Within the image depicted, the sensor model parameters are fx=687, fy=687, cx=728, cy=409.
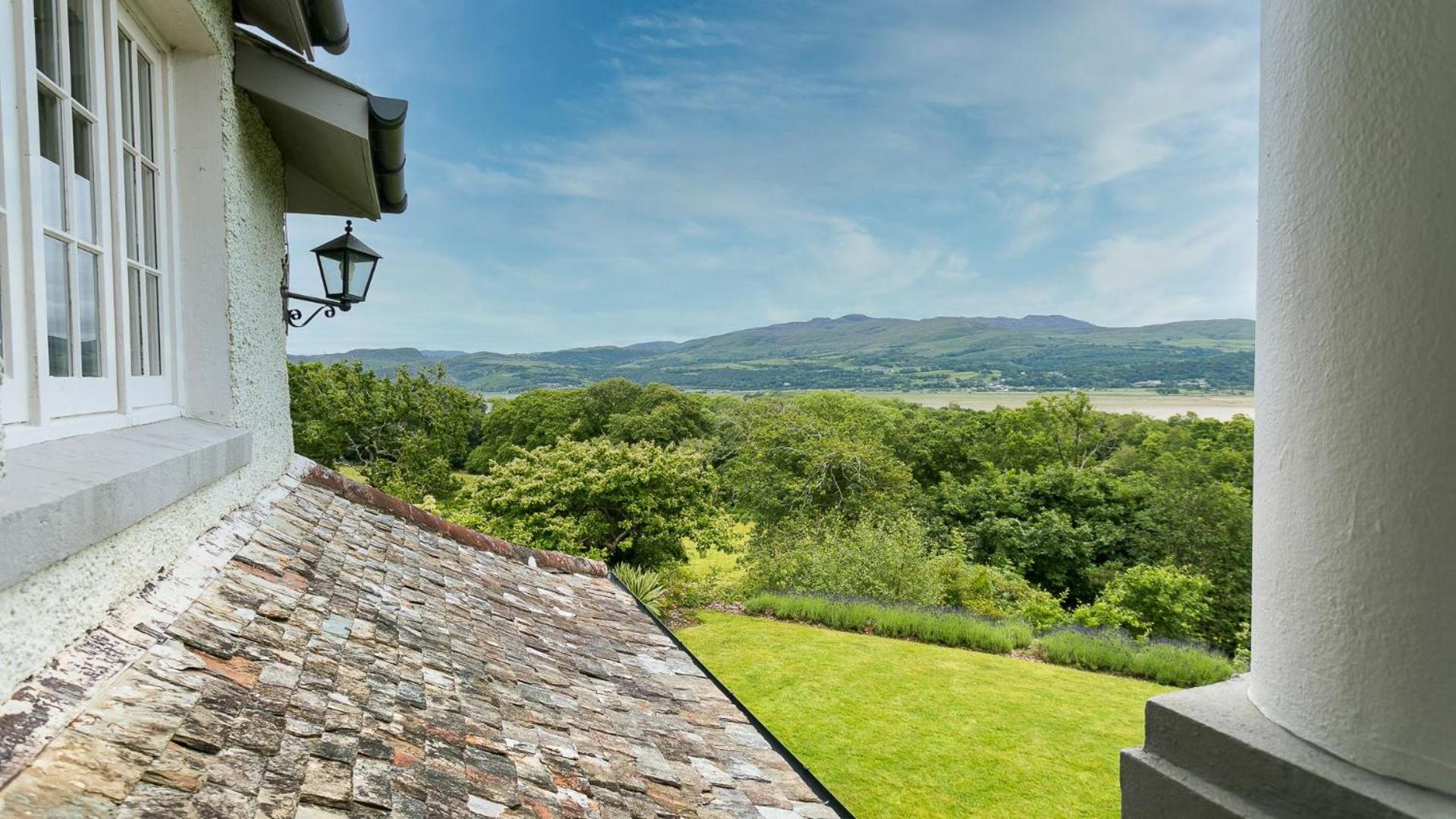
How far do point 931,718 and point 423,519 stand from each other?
453 inches

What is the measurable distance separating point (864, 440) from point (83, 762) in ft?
91.9

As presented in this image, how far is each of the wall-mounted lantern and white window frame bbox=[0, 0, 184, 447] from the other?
217 centimetres

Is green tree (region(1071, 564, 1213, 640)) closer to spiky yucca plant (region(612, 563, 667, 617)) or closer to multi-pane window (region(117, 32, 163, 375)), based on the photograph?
spiky yucca plant (region(612, 563, 667, 617))

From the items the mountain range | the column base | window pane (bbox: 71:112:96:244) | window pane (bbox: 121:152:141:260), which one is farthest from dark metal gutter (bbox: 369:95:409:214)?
the mountain range

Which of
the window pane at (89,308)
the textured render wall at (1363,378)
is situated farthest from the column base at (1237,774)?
the window pane at (89,308)

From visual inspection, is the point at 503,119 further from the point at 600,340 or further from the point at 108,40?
the point at 108,40

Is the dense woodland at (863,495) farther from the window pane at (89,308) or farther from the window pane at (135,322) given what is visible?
the window pane at (89,308)

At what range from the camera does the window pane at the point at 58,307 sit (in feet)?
6.08

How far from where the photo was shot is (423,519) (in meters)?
4.71

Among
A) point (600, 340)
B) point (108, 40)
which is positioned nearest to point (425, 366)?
point (108, 40)

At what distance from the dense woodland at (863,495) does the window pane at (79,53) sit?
16.3m

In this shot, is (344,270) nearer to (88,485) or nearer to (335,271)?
(335,271)

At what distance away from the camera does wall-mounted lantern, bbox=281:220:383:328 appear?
492cm

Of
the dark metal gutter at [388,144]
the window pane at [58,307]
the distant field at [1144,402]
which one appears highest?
the dark metal gutter at [388,144]
